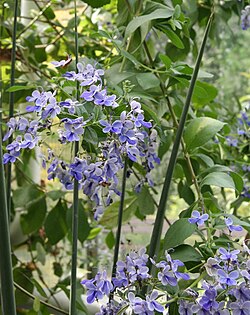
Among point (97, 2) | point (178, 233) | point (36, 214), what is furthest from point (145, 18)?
point (36, 214)

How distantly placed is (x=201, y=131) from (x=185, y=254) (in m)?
0.13

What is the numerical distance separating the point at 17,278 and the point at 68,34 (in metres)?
0.32

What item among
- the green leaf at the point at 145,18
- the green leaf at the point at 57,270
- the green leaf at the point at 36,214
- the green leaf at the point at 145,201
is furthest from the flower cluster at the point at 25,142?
the green leaf at the point at 57,270

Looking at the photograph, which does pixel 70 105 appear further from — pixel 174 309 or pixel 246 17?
pixel 246 17

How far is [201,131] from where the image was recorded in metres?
0.52

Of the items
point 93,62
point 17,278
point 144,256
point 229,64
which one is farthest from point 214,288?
point 229,64

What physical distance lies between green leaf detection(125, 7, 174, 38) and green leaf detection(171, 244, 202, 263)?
0.56 ft

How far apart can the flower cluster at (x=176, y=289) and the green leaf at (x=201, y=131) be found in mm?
133

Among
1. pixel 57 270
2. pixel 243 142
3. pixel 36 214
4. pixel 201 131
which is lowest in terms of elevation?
pixel 57 270

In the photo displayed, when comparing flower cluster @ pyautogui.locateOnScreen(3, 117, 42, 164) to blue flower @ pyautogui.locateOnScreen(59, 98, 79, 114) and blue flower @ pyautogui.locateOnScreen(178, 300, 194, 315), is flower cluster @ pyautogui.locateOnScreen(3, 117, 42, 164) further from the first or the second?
blue flower @ pyautogui.locateOnScreen(178, 300, 194, 315)

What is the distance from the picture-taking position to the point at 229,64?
2246 millimetres

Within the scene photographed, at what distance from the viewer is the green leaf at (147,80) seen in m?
0.52

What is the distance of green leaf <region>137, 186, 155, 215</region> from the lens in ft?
2.21

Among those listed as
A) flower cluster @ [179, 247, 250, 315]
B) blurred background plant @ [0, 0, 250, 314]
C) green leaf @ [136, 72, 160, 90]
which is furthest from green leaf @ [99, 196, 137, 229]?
flower cluster @ [179, 247, 250, 315]
